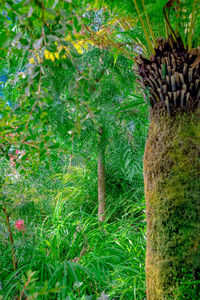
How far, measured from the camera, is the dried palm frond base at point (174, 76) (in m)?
0.83

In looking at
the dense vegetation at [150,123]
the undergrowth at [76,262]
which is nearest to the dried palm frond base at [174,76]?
the dense vegetation at [150,123]

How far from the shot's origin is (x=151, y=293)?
0.87 meters

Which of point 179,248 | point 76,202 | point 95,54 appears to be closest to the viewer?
point 179,248

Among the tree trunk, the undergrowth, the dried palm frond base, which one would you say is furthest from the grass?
the dried palm frond base

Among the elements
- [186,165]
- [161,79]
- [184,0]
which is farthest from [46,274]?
[184,0]

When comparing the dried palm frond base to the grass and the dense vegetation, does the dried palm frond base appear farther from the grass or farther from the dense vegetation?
the grass

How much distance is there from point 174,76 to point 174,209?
1.47ft

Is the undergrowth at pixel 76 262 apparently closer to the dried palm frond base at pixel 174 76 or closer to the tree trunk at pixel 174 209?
the tree trunk at pixel 174 209

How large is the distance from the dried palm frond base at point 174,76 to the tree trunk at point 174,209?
0.05m

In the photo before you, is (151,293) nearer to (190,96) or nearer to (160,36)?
(190,96)

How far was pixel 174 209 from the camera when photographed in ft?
2.73

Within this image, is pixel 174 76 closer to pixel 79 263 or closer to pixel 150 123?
pixel 150 123

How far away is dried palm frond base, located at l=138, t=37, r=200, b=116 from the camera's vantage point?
0.83 metres

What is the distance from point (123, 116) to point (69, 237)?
36.8 inches
